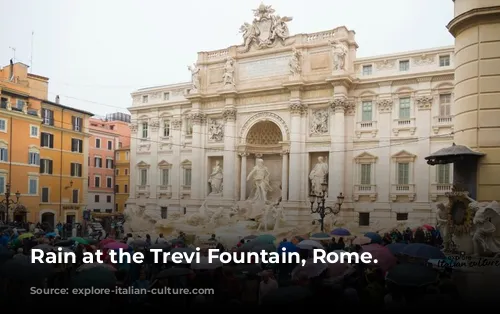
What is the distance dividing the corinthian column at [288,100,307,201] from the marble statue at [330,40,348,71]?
3.22 m

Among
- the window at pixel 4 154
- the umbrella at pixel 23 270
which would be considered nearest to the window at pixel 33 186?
the window at pixel 4 154

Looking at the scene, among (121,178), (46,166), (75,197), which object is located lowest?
(75,197)

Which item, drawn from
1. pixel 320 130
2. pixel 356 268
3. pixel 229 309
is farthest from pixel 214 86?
pixel 229 309

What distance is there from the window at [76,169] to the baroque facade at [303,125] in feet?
22.8

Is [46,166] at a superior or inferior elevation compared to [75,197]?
superior

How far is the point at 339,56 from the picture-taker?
29375 mm

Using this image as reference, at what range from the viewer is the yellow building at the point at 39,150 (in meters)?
34.3

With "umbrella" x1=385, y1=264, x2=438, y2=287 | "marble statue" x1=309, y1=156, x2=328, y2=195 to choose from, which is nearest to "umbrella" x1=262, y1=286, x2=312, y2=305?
"umbrella" x1=385, y1=264, x2=438, y2=287

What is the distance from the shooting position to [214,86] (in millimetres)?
34906

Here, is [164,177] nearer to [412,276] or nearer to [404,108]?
[404,108]

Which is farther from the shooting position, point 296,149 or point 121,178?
point 121,178

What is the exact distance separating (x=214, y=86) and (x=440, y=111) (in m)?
15.1

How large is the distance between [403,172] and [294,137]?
6.82m

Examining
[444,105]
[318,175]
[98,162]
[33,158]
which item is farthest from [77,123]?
[444,105]
